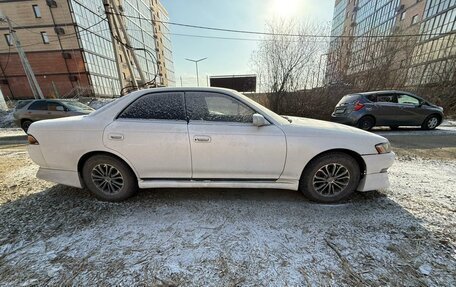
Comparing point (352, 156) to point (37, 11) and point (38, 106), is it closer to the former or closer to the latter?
point (38, 106)

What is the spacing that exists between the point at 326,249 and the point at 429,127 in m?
9.70

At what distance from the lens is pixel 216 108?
2.79 m

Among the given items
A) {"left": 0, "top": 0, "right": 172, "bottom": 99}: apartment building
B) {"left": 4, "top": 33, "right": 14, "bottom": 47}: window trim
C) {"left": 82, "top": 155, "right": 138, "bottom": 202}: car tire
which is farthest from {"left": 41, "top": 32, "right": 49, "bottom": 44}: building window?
{"left": 82, "top": 155, "right": 138, "bottom": 202}: car tire

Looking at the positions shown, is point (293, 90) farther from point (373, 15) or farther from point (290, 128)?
point (373, 15)

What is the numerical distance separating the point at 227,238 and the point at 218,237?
0.10 m

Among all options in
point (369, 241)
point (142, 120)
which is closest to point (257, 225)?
point (369, 241)

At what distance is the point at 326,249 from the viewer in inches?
79.2

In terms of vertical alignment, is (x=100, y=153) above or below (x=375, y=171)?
above

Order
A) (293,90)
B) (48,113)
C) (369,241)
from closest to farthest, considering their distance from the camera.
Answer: (369,241) < (48,113) < (293,90)

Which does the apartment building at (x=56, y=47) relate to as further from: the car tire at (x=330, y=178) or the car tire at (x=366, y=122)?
the car tire at (x=330, y=178)

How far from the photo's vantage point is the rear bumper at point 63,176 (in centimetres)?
285

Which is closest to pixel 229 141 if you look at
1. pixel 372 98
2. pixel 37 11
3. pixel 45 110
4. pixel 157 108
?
pixel 157 108

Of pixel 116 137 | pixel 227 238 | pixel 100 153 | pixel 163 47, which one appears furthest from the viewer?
pixel 163 47

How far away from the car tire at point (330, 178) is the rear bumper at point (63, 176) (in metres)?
3.16
